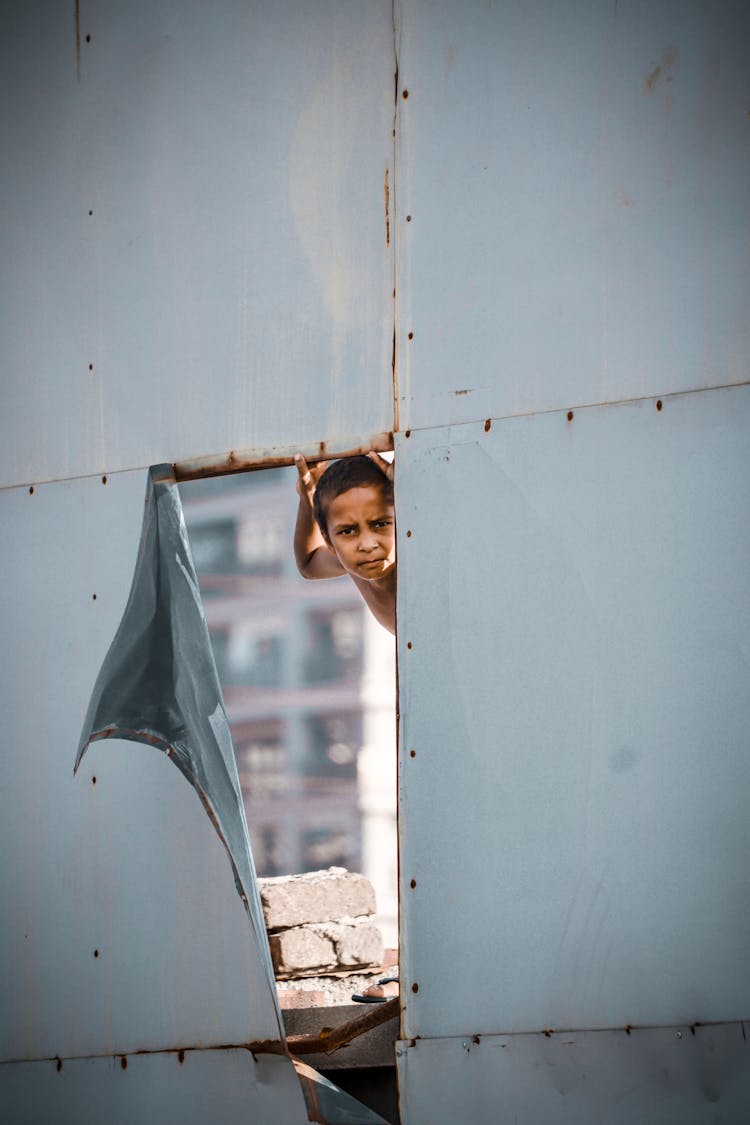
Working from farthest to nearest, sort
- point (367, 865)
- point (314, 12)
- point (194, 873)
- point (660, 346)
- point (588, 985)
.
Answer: point (367, 865), point (314, 12), point (194, 873), point (660, 346), point (588, 985)

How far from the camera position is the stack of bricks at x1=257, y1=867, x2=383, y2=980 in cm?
543

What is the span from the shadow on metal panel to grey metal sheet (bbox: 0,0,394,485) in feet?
0.79

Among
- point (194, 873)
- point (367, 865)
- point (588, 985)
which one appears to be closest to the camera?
point (588, 985)

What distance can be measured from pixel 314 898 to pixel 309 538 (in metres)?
2.68

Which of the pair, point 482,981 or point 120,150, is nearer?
point 482,981

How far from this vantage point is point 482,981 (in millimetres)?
2773

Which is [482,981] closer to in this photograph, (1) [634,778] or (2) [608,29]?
(1) [634,778]

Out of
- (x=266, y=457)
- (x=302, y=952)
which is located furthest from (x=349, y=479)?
(x=302, y=952)

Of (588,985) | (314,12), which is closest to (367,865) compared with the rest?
(588,985)

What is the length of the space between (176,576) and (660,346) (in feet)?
4.37

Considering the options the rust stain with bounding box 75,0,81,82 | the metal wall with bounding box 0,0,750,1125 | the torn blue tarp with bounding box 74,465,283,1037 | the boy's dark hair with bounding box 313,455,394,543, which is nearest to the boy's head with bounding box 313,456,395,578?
the boy's dark hair with bounding box 313,455,394,543

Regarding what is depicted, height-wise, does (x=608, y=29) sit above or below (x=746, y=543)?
above

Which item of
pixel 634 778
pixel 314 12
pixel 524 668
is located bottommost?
pixel 634 778

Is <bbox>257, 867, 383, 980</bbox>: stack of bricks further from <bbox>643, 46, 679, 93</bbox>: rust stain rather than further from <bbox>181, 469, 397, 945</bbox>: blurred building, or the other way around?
<bbox>643, 46, 679, 93</bbox>: rust stain
